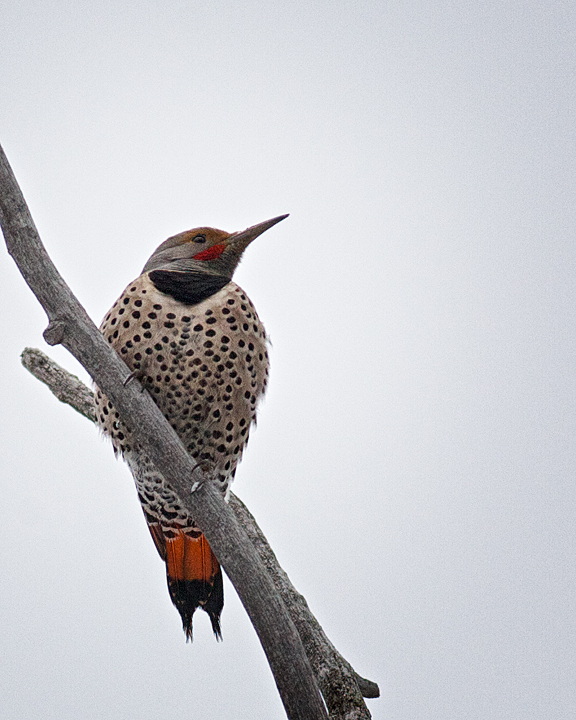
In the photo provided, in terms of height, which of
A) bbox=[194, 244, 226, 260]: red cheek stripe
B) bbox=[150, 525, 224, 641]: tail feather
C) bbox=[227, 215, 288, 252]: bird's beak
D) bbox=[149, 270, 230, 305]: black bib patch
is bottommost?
bbox=[150, 525, 224, 641]: tail feather

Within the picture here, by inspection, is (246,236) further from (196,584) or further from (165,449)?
(196,584)

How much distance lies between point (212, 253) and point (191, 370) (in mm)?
469

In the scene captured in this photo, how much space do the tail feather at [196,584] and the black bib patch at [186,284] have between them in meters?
0.80

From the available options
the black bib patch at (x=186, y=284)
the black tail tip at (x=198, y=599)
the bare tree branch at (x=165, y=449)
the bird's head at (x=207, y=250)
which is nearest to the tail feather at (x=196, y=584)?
the black tail tip at (x=198, y=599)

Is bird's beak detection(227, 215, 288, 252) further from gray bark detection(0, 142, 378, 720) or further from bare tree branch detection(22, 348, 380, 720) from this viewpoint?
bare tree branch detection(22, 348, 380, 720)

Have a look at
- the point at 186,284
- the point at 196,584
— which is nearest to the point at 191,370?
the point at 186,284

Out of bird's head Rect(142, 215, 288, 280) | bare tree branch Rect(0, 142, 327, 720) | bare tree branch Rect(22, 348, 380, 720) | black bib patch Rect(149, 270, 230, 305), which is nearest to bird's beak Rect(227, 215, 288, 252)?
bird's head Rect(142, 215, 288, 280)

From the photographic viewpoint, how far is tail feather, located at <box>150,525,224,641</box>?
237 cm

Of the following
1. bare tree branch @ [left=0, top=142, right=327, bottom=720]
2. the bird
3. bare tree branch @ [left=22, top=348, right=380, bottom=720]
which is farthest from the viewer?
bare tree branch @ [left=22, top=348, right=380, bottom=720]

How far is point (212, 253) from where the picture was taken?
241cm

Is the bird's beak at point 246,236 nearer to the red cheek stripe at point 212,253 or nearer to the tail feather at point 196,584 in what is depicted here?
the red cheek stripe at point 212,253

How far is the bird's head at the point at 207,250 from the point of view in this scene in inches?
94.2

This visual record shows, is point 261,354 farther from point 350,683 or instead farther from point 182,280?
point 350,683

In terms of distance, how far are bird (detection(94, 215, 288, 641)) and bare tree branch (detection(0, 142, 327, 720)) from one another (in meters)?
0.10
